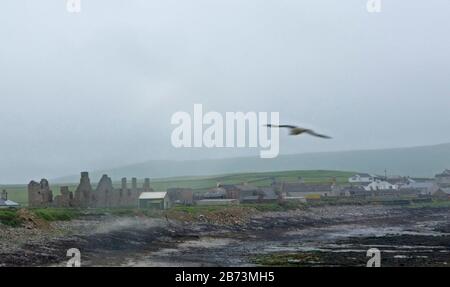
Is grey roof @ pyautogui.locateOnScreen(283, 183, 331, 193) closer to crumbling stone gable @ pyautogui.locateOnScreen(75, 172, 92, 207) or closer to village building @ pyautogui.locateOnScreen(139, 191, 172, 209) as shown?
village building @ pyautogui.locateOnScreen(139, 191, 172, 209)

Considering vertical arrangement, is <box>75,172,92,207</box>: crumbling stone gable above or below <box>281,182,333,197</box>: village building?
above

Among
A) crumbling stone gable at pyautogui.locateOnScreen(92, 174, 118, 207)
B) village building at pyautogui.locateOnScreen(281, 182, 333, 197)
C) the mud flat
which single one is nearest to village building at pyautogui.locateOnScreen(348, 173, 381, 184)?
village building at pyautogui.locateOnScreen(281, 182, 333, 197)

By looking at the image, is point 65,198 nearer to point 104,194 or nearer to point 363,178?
point 104,194

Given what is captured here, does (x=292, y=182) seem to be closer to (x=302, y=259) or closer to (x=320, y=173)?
(x=320, y=173)

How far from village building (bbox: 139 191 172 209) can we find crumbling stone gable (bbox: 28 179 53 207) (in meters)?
5.62

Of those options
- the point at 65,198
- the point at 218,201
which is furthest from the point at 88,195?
the point at 218,201

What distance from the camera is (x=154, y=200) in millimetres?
42844

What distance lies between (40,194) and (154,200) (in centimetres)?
741

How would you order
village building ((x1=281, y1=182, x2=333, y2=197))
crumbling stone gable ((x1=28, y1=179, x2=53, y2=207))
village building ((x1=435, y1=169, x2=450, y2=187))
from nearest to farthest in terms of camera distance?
crumbling stone gable ((x1=28, y1=179, x2=53, y2=207)) < village building ((x1=281, y1=182, x2=333, y2=197)) < village building ((x1=435, y1=169, x2=450, y2=187))

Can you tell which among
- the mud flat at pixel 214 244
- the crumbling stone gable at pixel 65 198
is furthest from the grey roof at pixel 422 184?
the crumbling stone gable at pixel 65 198

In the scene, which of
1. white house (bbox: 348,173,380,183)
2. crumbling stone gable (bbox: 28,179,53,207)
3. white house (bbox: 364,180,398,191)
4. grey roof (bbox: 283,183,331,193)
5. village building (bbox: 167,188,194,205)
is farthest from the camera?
white house (bbox: 364,180,398,191)

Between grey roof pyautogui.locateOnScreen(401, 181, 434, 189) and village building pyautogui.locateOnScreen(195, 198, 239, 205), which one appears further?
grey roof pyautogui.locateOnScreen(401, 181, 434, 189)

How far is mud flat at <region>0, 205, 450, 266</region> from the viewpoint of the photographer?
19.5 metres
